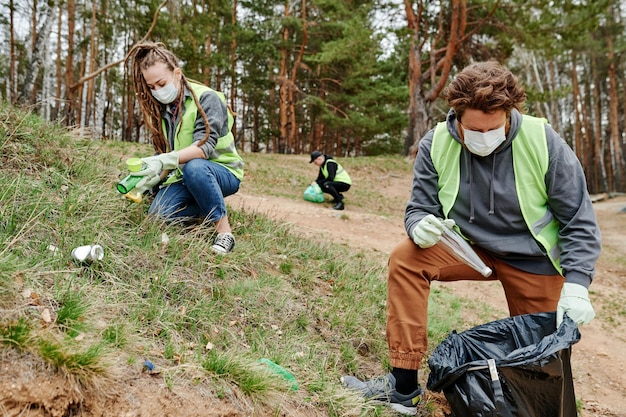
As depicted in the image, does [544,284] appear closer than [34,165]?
Yes

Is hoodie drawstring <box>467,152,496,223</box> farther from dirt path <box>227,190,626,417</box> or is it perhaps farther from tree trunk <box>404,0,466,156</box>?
tree trunk <box>404,0,466,156</box>

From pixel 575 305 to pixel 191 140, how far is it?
7.85ft

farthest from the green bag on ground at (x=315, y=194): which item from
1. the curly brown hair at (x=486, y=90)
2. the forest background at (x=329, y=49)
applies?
the curly brown hair at (x=486, y=90)

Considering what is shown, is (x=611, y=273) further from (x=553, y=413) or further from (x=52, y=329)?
(x=52, y=329)

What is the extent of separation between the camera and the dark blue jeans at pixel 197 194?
2922 millimetres

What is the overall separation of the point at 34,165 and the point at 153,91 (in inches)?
36.3

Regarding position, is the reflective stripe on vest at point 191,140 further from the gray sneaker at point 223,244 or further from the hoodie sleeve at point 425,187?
the hoodie sleeve at point 425,187

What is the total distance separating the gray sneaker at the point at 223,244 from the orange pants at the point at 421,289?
1160mm

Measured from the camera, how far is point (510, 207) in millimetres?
2125

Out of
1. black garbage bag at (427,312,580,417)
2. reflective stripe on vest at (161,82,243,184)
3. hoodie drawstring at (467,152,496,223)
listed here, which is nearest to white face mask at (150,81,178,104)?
reflective stripe on vest at (161,82,243,184)

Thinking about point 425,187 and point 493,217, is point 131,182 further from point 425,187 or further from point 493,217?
point 493,217

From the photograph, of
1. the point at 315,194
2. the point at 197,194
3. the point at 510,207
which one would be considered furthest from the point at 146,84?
the point at 315,194

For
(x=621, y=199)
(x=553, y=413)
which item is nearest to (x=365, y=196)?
(x=553, y=413)

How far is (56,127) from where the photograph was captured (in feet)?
12.2
